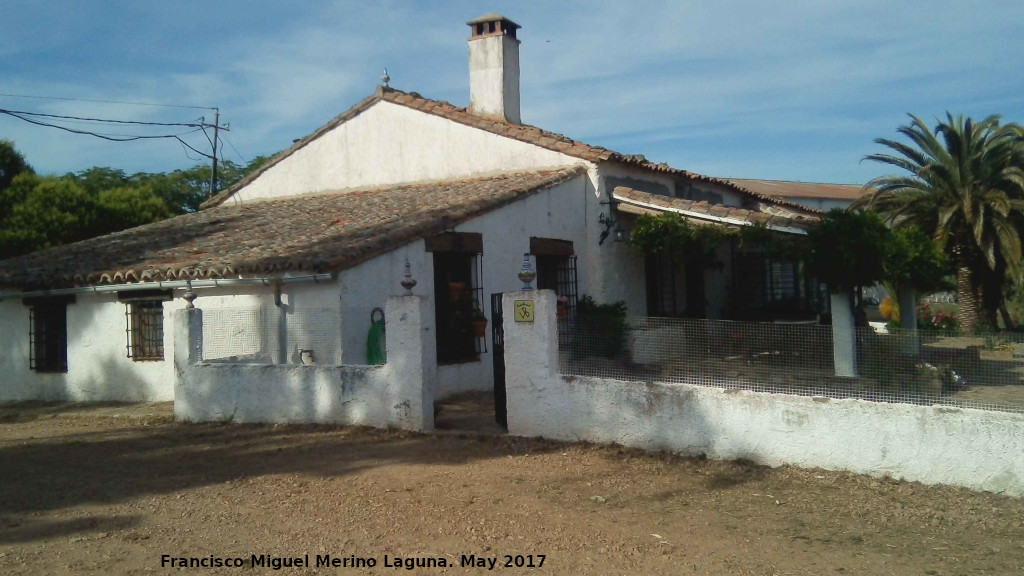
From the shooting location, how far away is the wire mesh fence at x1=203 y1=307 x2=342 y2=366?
9.89m

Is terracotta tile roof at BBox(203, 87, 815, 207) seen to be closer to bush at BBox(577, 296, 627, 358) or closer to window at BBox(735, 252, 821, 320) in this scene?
window at BBox(735, 252, 821, 320)

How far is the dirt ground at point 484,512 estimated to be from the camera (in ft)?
16.3

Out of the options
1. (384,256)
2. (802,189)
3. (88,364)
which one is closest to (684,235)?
(384,256)

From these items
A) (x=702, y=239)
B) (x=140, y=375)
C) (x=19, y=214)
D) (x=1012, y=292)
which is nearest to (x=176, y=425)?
(x=140, y=375)

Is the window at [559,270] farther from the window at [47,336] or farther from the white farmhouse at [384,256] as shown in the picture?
the window at [47,336]

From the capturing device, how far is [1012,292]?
28.0 meters

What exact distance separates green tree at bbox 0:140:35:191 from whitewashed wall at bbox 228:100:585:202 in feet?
40.6

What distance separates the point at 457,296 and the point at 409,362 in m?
3.12

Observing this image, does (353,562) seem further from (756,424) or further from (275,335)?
(275,335)

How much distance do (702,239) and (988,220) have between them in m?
9.03

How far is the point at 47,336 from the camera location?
13195 millimetres

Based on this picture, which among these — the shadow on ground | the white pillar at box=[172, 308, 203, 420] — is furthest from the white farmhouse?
the shadow on ground

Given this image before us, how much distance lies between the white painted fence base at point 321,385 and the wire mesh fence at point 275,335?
0.33 metres

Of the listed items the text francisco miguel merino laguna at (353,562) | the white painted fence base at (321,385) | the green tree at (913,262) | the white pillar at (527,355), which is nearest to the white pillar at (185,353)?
the white painted fence base at (321,385)
